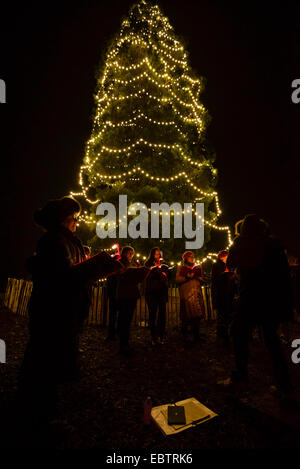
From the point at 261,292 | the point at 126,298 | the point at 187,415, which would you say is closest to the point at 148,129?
the point at 126,298

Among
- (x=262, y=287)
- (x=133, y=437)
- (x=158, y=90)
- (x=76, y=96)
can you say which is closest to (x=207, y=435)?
(x=133, y=437)

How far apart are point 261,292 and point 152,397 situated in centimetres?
181

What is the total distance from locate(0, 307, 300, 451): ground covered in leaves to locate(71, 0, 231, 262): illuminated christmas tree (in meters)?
5.86

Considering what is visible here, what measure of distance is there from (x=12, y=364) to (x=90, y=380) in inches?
60.3

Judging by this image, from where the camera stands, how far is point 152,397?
3105 millimetres

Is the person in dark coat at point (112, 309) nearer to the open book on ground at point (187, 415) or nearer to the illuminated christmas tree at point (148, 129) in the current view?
the open book on ground at point (187, 415)

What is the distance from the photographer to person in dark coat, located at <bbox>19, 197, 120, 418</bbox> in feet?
6.64

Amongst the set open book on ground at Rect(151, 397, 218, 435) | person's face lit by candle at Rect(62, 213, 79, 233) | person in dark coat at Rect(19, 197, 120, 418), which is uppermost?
person's face lit by candle at Rect(62, 213, 79, 233)

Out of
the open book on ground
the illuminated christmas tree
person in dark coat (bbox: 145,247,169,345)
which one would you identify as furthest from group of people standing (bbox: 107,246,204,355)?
the illuminated christmas tree

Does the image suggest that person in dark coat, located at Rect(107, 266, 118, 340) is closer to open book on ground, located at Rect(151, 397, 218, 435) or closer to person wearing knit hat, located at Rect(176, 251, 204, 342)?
person wearing knit hat, located at Rect(176, 251, 204, 342)

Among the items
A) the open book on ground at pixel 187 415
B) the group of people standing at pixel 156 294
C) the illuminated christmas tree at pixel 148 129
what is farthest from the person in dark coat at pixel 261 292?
the illuminated christmas tree at pixel 148 129

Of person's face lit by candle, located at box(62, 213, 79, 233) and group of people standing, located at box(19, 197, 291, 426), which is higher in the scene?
person's face lit by candle, located at box(62, 213, 79, 233)

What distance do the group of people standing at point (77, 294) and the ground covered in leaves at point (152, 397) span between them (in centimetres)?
42

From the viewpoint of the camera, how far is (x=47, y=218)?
7.63ft
